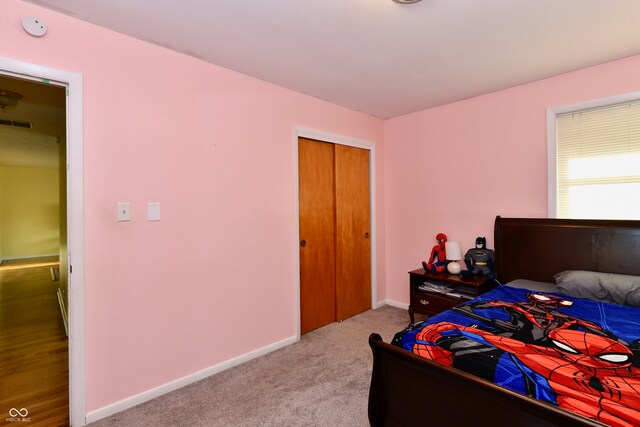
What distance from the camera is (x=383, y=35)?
2.03 m

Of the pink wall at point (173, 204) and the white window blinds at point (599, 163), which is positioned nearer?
the pink wall at point (173, 204)

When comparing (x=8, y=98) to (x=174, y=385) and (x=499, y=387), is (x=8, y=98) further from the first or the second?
(x=499, y=387)

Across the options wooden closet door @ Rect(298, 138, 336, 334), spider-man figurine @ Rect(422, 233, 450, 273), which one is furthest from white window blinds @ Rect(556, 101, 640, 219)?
wooden closet door @ Rect(298, 138, 336, 334)

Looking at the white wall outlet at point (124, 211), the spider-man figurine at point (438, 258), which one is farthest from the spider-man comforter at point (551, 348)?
the white wall outlet at point (124, 211)

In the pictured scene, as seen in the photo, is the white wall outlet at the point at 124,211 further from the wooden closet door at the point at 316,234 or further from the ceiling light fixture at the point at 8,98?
the ceiling light fixture at the point at 8,98

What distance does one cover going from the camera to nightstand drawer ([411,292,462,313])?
9.81ft

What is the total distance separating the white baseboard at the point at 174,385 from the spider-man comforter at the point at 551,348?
1.57 meters

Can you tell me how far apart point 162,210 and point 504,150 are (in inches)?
123

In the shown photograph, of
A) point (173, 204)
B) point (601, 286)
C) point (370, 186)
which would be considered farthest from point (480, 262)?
point (173, 204)

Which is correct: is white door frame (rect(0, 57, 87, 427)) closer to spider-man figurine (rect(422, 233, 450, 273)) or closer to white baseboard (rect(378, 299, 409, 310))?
spider-man figurine (rect(422, 233, 450, 273))

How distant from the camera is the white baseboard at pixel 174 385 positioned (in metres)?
1.93

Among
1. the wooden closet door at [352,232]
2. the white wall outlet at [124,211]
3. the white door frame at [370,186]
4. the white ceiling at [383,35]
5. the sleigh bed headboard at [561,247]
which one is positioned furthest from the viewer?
the wooden closet door at [352,232]

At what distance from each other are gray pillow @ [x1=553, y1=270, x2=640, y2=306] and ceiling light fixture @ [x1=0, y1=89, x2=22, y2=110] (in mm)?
4715

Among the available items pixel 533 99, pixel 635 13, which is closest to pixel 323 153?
pixel 533 99
